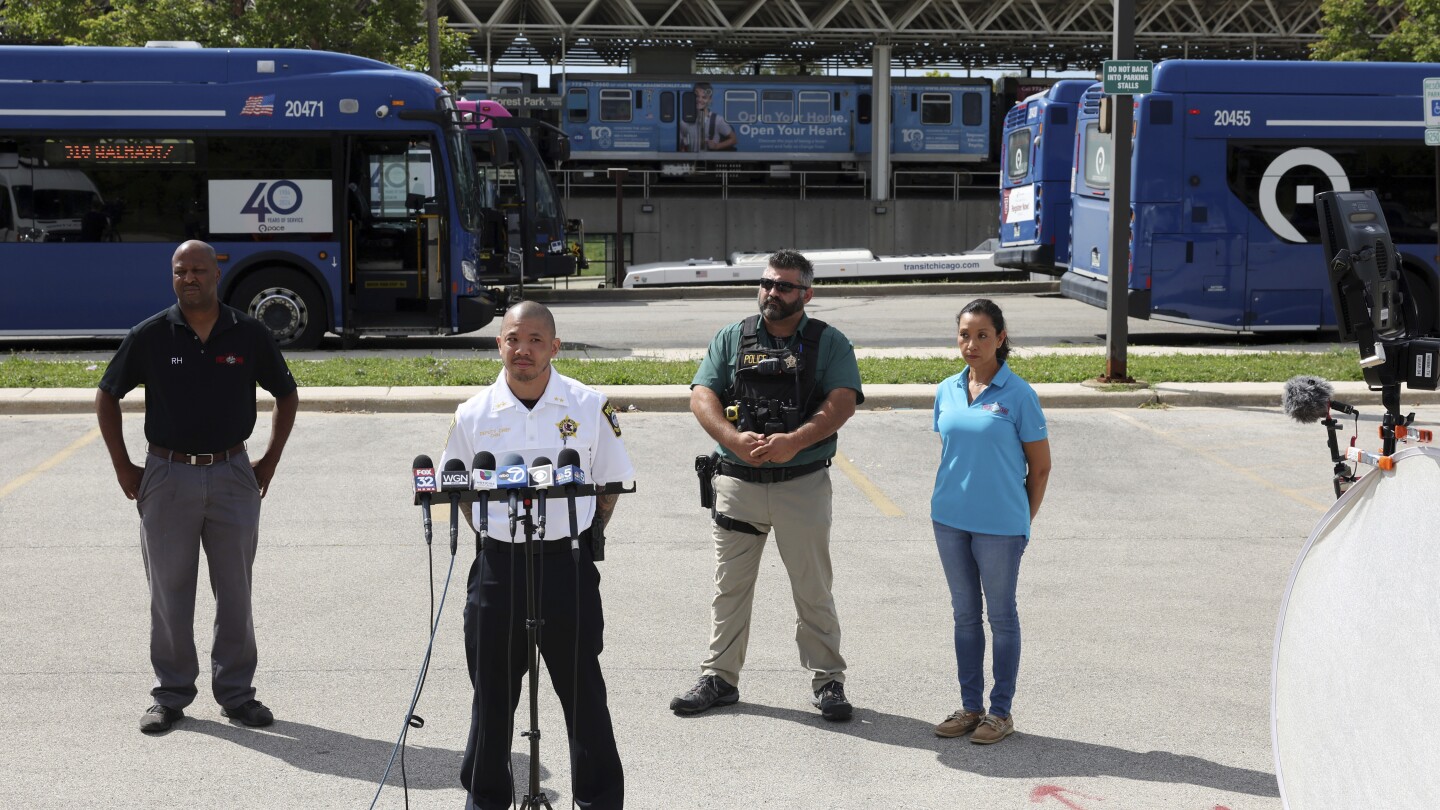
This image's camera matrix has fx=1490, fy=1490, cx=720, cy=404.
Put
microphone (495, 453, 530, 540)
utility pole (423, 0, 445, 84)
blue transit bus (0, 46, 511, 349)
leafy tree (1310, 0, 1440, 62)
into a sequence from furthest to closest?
leafy tree (1310, 0, 1440, 62), utility pole (423, 0, 445, 84), blue transit bus (0, 46, 511, 349), microphone (495, 453, 530, 540)

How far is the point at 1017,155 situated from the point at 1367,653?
69.2 ft

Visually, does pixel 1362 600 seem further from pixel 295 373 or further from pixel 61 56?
pixel 61 56

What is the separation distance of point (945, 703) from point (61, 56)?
1515 centimetres

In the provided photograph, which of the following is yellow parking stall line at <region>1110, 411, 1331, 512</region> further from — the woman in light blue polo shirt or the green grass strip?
the woman in light blue polo shirt

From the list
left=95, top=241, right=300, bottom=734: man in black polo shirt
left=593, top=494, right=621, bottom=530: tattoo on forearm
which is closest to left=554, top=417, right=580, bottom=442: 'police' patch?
left=593, top=494, right=621, bottom=530: tattoo on forearm

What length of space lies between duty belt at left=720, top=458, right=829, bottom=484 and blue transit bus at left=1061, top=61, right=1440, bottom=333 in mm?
13366

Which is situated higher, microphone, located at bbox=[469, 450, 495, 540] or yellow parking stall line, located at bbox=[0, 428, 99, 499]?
microphone, located at bbox=[469, 450, 495, 540]

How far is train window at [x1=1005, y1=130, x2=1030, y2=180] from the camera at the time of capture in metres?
23.3

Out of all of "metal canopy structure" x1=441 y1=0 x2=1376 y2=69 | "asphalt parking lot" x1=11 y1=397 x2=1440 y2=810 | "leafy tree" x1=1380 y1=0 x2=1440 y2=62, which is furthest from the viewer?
"metal canopy structure" x1=441 y1=0 x2=1376 y2=69

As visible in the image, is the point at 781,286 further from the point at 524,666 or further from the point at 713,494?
the point at 524,666

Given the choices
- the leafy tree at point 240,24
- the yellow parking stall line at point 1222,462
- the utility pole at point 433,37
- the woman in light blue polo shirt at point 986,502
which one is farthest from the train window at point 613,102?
the woman in light blue polo shirt at point 986,502

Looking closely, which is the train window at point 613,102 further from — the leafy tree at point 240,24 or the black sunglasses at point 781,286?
the black sunglasses at point 781,286

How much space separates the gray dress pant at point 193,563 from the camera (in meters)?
5.46

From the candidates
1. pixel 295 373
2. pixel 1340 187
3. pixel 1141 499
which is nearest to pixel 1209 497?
pixel 1141 499
